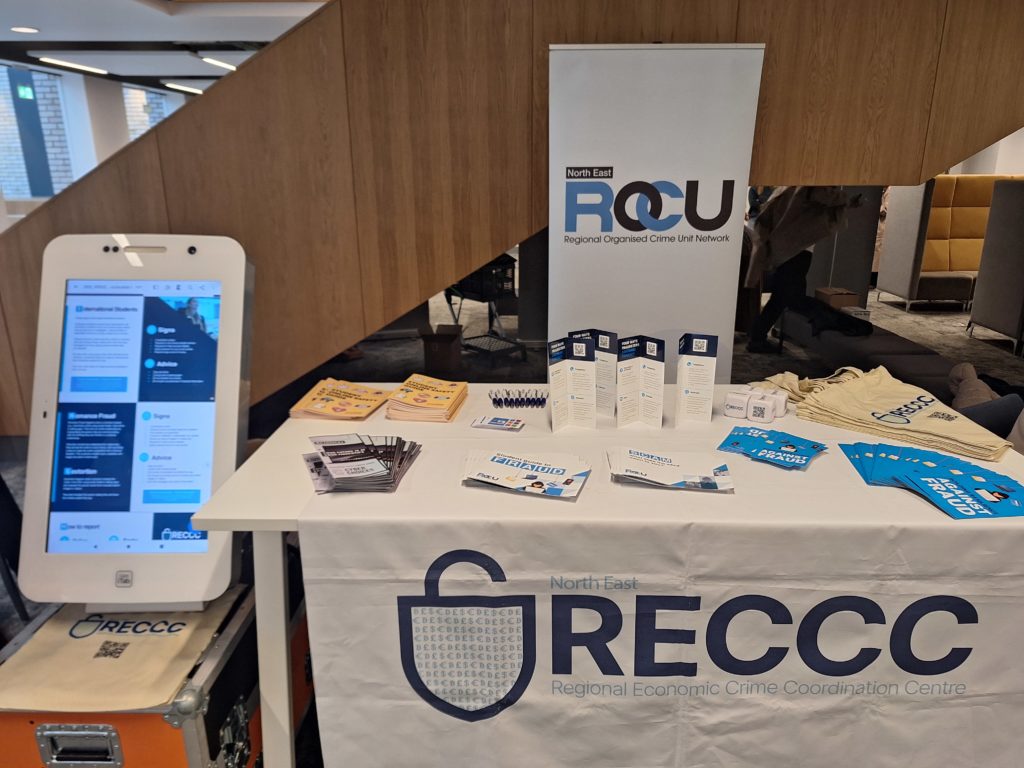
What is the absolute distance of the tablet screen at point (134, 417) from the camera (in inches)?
64.7

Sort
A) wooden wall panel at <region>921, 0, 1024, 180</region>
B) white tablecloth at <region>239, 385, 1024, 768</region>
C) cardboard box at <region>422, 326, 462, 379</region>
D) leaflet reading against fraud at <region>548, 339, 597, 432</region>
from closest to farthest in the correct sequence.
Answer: white tablecloth at <region>239, 385, 1024, 768</region> < leaflet reading against fraud at <region>548, 339, 597, 432</region> < wooden wall panel at <region>921, 0, 1024, 180</region> < cardboard box at <region>422, 326, 462, 379</region>

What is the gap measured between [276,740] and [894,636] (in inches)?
52.0

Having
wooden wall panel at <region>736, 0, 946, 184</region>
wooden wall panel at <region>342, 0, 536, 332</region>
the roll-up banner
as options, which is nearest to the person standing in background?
wooden wall panel at <region>736, 0, 946, 184</region>

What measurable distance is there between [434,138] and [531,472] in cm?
175

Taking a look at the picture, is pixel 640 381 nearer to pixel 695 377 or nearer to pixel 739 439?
pixel 695 377

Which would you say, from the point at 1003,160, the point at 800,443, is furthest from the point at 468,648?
the point at 1003,160

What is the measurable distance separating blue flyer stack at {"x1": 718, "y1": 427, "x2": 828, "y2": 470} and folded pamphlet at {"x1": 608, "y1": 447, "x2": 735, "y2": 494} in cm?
11

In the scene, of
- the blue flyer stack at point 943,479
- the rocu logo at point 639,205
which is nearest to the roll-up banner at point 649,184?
the rocu logo at point 639,205

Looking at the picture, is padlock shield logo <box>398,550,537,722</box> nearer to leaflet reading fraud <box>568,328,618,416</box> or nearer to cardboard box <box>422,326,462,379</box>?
leaflet reading fraud <box>568,328,618,416</box>

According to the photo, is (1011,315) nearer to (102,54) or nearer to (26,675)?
(26,675)

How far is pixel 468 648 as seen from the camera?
4.54ft

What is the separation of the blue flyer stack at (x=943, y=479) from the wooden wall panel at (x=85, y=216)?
2695 millimetres

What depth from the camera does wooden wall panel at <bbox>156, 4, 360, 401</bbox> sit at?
2574mm

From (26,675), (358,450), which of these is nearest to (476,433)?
(358,450)
